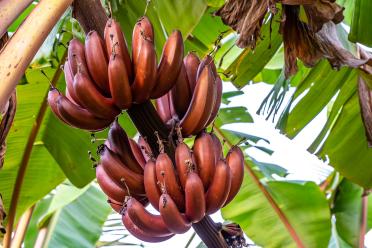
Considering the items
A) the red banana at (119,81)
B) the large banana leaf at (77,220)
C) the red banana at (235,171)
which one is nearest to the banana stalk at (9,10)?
the red banana at (119,81)

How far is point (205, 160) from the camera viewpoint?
848 millimetres

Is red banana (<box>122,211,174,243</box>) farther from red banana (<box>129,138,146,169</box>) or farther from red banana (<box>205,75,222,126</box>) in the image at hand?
red banana (<box>205,75,222,126</box>)

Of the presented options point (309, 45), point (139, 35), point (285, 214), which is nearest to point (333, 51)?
point (309, 45)

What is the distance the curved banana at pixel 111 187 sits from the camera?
884 mm

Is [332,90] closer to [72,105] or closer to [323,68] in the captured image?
[323,68]

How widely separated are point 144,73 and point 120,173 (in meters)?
0.16

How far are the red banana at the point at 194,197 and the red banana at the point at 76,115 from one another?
18cm

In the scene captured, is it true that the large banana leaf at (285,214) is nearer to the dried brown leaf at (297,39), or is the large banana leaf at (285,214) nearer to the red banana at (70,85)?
the dried brown leaf at (297,39)

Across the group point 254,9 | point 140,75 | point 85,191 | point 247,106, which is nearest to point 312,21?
point 254,9

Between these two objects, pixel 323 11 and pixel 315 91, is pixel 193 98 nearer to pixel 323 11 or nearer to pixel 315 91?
pixel 323 11

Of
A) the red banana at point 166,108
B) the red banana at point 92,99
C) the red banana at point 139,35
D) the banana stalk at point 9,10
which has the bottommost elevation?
the red banana at point 166,108

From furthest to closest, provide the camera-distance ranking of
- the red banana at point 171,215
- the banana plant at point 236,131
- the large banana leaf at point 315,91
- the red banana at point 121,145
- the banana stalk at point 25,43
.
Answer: the large banana leaf at point 315,91
the banana plant at point 236,131
the red banana at point 121,145
the red banana at point 171,215
the banana stalk at point 25,43

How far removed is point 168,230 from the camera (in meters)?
0.84

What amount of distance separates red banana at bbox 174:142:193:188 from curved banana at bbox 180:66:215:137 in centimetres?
5
